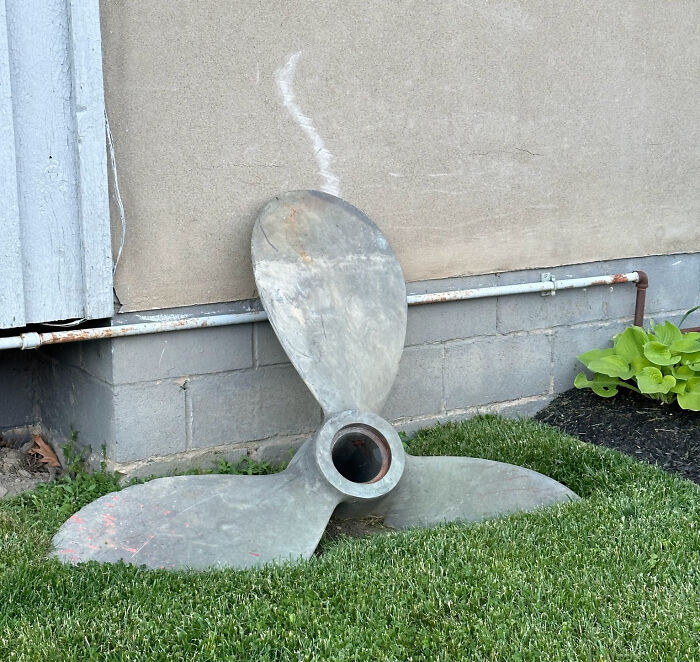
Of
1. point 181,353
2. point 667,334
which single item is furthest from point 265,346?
point 667,334

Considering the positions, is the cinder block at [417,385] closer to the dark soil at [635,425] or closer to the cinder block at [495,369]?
the cinder block at [495,369]

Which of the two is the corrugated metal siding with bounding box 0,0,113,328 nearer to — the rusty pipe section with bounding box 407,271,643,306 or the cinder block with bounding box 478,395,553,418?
the rusty pipe section with bounding box 407,271,643,306

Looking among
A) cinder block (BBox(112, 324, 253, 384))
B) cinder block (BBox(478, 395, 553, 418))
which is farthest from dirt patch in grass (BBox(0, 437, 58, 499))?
cinder block (BBox(478, 395, 553, 418))

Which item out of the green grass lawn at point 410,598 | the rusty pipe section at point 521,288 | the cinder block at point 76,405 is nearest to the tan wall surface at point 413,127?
the rusty pipe section at point 521,288

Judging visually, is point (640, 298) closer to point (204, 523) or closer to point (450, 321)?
point (450, 321)

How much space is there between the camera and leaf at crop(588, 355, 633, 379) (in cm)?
439

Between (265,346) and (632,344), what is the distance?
5.97 feet

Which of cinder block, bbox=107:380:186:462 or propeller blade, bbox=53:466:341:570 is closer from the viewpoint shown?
propeller blade, bbox=53:466:341:570

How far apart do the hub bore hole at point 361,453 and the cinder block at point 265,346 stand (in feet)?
1.82

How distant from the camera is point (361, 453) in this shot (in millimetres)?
3492

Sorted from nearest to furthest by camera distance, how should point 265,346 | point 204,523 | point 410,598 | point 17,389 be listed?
point 410,598, point 204,523, point 265,346, point 17,389

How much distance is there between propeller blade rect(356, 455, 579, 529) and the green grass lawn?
12 cm

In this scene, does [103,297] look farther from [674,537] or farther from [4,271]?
[674,537]

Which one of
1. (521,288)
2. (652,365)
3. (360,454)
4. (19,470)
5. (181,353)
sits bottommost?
(19,470)
